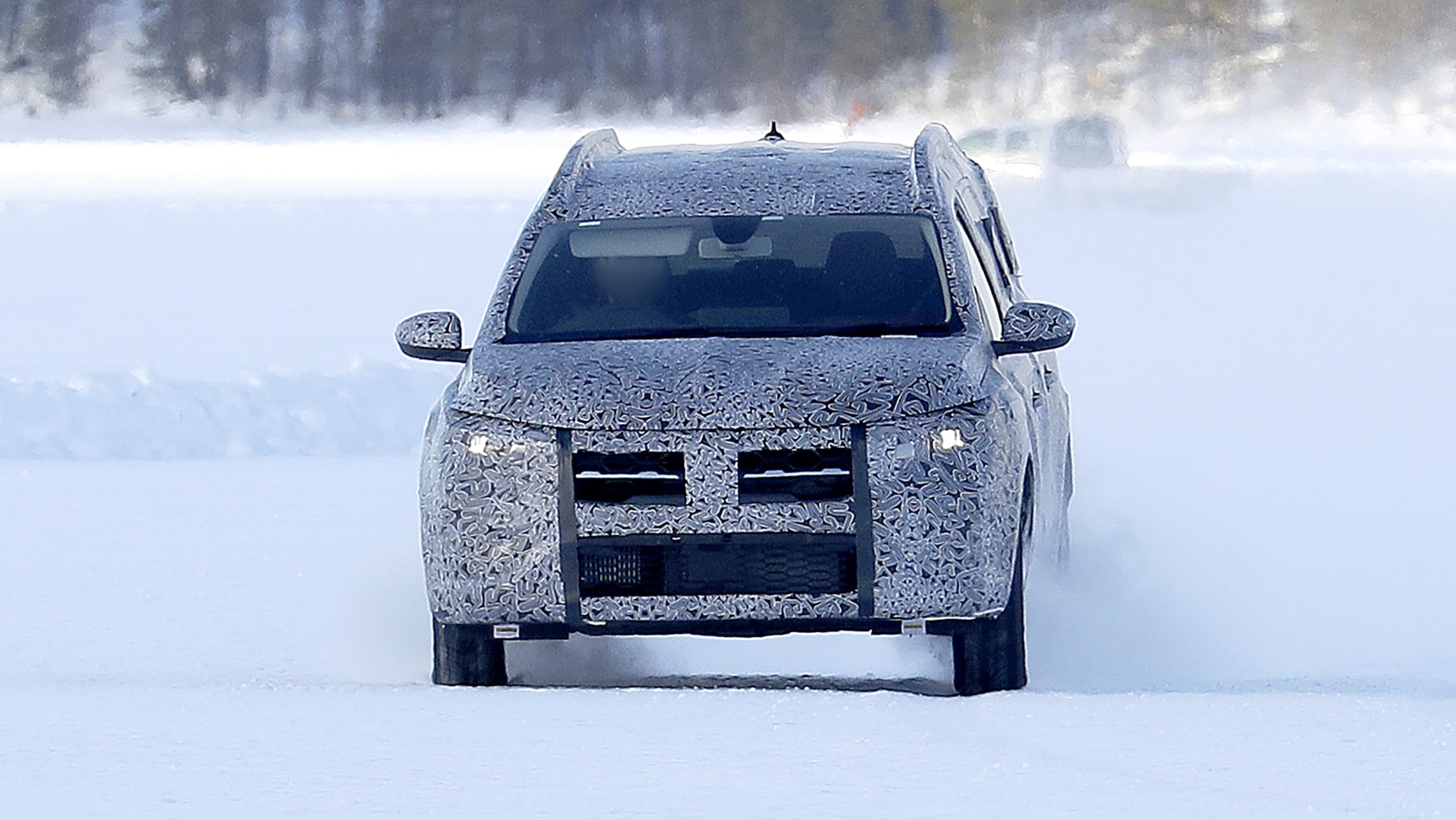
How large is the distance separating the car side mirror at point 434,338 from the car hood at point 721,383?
53 cm

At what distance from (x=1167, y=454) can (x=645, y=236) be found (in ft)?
17.2

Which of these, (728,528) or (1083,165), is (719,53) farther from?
(728,528)

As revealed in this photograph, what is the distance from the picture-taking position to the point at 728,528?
5289 millimetres

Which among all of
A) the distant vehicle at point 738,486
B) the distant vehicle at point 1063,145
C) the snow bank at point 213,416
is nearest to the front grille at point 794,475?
the distant vehicle at point 738,486

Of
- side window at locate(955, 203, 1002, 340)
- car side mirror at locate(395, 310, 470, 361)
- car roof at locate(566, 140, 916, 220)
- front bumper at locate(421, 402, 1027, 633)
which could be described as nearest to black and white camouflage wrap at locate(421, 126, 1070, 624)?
front bumper at locate(421, 402, 1027, 633)

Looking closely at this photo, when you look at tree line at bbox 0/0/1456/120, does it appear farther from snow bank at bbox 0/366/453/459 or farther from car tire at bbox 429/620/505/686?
car tire at bbox 429/620/505/686

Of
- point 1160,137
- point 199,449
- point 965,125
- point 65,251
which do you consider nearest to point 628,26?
point 965,125

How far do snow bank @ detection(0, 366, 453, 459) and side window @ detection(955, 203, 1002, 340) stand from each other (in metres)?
5.21

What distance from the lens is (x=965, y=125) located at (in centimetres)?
5647

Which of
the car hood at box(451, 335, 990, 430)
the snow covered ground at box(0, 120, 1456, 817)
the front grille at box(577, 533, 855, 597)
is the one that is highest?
the car hood at box(451, 335, 990, 430)

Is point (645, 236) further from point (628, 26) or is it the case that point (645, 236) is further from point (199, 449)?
point (628, 26)

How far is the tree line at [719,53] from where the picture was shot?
59406mm

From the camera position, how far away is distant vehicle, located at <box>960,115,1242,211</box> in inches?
1264

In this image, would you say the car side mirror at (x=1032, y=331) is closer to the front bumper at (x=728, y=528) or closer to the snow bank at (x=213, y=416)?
the front bumper at (x=728, y=528)
